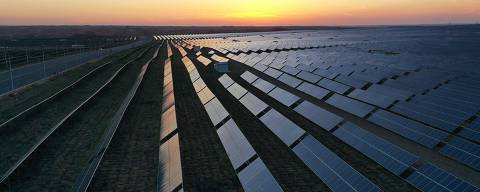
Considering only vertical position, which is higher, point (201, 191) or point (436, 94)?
point (436, 94)

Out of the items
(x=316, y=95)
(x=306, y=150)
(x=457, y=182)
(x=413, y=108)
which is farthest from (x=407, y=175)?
(x=316, y=95)

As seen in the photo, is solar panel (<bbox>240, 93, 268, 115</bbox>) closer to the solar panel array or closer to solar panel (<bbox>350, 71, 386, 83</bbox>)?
the solar panel array

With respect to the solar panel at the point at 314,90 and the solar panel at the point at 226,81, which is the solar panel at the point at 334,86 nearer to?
the solar panel at the point at 314,90

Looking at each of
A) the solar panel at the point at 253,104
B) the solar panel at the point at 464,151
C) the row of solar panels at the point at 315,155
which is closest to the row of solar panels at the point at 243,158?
the row of solar panels at the point at 315,155

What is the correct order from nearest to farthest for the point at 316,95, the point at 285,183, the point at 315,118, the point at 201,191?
the point at 201,191 < the point at 285,183 < the point at 315,118 < the point at 316,95

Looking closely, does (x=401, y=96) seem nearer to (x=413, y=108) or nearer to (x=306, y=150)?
(x=413, y=108)

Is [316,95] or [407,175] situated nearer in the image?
[407,175]
